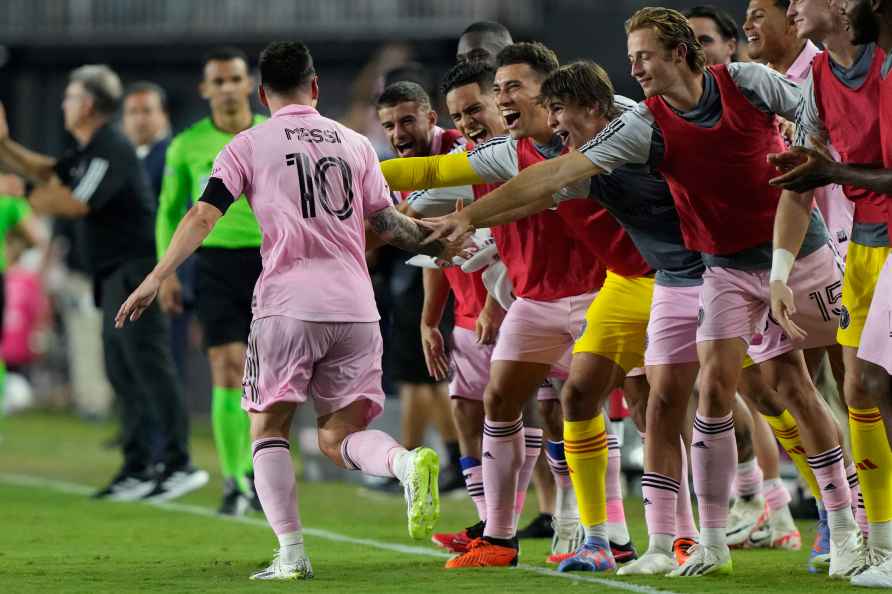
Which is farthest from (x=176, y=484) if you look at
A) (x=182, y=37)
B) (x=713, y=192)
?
(x=182, y=37)

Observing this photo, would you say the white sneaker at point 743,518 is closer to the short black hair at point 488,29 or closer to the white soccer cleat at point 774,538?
the white soccer cleat at point 774,538

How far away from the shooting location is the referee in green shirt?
10.3 m

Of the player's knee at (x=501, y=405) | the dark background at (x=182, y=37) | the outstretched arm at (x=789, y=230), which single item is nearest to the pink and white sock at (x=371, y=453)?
the player's knee at (x=501, y=405)

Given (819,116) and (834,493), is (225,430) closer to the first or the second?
(834,493)

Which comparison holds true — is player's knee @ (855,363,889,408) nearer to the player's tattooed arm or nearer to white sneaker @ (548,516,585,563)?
the player's tattooed arm

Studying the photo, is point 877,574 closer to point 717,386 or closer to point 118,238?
point 717,386

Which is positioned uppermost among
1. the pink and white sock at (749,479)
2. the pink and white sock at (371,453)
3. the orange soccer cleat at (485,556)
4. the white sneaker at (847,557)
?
the pink and white sock at (371,453)

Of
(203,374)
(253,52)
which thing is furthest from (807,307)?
(253,52)

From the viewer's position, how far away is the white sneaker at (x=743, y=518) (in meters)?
8.50

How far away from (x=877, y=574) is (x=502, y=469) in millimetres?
1961

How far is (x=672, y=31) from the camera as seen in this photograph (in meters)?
6.81

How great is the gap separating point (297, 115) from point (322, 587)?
190cm

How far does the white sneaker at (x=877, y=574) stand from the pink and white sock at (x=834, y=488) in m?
0.52

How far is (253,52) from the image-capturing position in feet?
83.6
